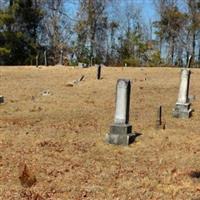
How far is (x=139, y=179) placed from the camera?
334 inches

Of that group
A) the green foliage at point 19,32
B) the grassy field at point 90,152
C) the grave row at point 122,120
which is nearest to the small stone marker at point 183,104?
the grassy field at point 90,152

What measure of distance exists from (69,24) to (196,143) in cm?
3732

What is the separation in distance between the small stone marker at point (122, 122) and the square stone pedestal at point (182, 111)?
3.13 meters

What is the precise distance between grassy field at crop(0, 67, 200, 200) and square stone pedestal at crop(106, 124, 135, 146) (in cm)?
17

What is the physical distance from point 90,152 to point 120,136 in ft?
3.55

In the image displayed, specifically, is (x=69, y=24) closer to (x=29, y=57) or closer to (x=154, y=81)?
(x=29, y=57)

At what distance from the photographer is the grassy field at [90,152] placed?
26.2 ft

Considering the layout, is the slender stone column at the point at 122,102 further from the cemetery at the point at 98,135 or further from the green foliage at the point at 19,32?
the green foliage at the point at 19,32

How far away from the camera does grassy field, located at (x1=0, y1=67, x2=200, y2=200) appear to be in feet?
26.2

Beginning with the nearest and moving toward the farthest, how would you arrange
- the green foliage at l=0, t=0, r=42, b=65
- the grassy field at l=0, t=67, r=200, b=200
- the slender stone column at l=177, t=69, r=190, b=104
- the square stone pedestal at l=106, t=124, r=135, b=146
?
the grassy field at l=0, t=67, r=200, b=200, the square stone pedestal at l=106, t=124, r=135, b=146, the slender stone column at l=177, t=69, r=190, b=104, the green foliage at l=0, t=0, r=42, b=65

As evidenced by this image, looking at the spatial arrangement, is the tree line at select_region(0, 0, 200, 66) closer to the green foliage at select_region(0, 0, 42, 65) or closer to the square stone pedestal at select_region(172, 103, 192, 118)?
the green foliage at select_region(0, 0, 42, 65)

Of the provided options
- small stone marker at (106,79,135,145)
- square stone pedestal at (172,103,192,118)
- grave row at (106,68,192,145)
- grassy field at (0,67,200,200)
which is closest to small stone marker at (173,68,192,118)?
square stone pedestal at (172,103,192,118)

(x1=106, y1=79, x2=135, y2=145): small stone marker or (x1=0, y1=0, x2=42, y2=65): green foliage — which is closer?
(x1=106, y1=79, x2=135, y2=145): small stone marker

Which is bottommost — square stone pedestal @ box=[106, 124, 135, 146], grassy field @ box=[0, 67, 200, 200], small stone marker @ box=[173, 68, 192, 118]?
Answer: grassy field @ box=[0, 67, 200, 200]
